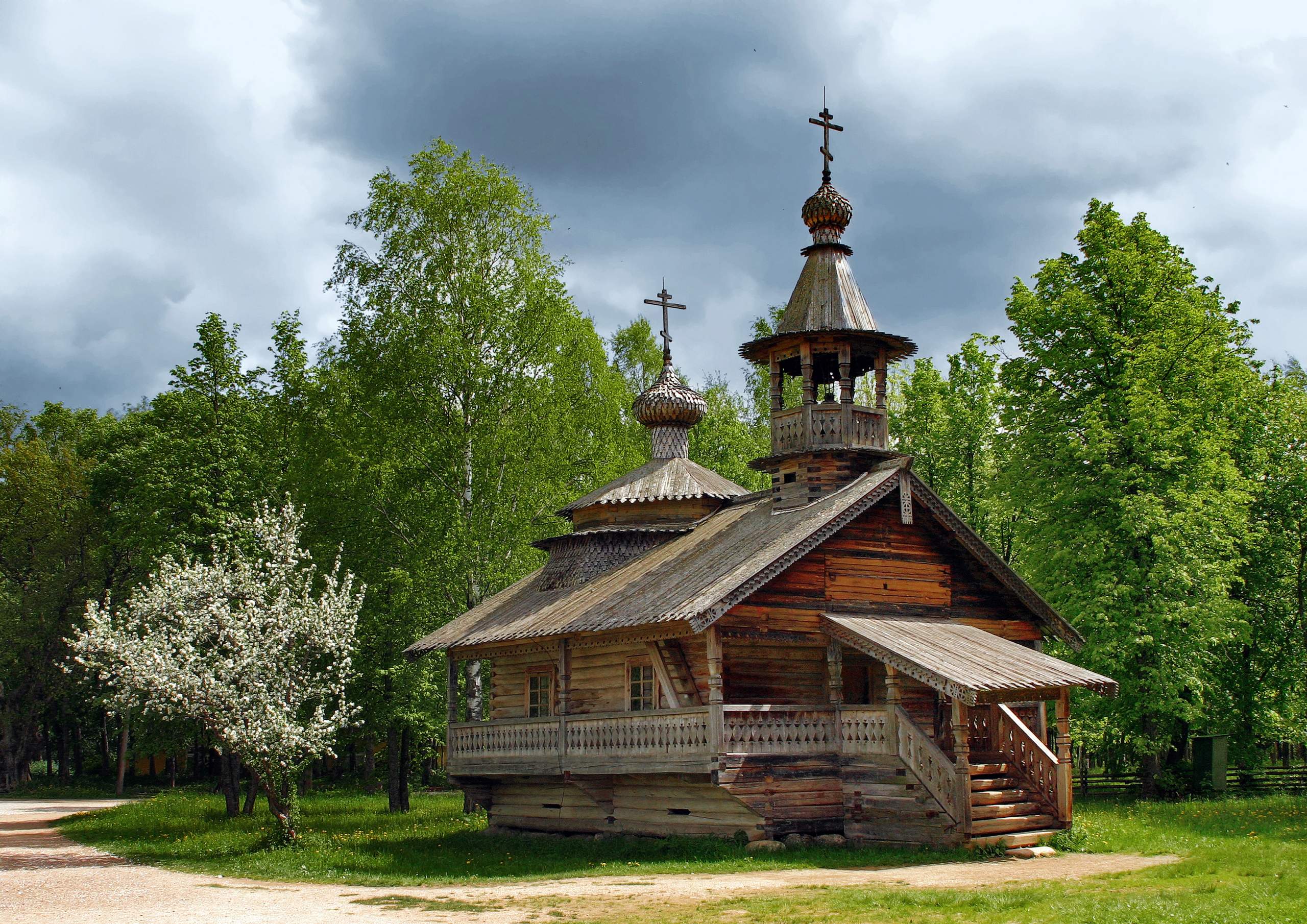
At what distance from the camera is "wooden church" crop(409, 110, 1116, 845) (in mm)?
20672

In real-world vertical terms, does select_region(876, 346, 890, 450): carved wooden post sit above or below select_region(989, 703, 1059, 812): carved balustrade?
above

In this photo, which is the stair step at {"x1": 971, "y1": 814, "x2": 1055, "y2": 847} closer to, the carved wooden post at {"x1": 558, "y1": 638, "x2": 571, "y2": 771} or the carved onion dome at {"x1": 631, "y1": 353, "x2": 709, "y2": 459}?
the carved wooden post at {"x1": 558, "y1": 638, "x2": 571, "y2": 771}

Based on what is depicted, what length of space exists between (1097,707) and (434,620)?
55.8ft

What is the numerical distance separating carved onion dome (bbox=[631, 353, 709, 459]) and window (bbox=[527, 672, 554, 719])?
21.0 feet

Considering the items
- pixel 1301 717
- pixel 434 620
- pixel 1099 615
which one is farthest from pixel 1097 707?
pixel 434 620

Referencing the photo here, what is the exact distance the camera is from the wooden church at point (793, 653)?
2067 centimetres

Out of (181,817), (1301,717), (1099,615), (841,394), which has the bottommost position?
(181,817)

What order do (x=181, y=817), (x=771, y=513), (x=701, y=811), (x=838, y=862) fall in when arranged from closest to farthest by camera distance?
(x=838, y=862) → (x=701, y=811) → (x=771, y=513) → (x=181, y=817)

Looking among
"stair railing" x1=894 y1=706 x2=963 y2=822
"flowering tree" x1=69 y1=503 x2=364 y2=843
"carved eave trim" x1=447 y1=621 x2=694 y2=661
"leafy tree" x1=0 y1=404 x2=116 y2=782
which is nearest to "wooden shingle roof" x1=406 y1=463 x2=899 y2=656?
"carved eave trim" x1=447 y1=621 x2=694 y2=661

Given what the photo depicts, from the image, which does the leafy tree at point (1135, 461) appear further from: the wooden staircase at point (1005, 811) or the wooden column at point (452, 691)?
the wooden column at point (452, 691)

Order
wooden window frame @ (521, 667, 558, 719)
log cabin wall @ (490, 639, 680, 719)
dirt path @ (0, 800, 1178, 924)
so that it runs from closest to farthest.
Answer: dirt path @ (0, 800, 1178, 924)
log cabin wall @ (490, 639, 680, 719)
wooden window frame @ (521, 667, 558, 719)

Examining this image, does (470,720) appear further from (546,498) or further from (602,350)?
(602,350)

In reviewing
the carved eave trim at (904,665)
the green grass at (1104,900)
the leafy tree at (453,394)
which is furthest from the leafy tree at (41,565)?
the green grass at (1104,900)

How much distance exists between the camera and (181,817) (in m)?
33.4
